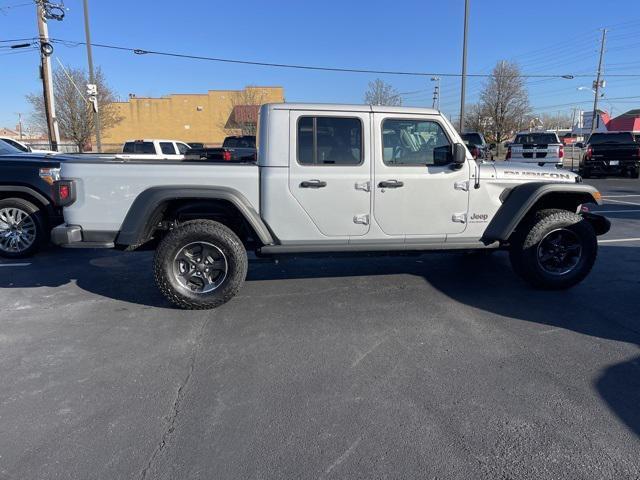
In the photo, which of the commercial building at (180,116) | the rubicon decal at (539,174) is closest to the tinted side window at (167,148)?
the rubicon decal at (539,174)

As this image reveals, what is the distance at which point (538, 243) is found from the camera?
15.9 ft

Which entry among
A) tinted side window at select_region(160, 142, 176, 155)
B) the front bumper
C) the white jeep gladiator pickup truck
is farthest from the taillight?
tinted side window at select_region(160, 142, 176, 155)

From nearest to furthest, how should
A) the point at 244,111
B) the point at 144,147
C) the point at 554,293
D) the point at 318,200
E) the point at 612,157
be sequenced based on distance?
1. the point at 318,200
2. the point at 554,293
3. the point at 612,157
4. the point at 144,147
5. the point at 244,111

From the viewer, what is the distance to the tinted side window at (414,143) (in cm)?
460

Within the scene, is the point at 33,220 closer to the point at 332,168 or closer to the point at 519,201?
the point at 332,168

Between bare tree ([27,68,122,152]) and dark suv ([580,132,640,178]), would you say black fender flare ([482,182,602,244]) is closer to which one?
dark suv ([580,132,640,178])

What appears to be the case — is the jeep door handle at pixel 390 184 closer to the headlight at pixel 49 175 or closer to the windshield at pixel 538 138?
the headlight at pixel 49 175

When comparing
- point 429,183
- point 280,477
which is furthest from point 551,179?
point 280,477

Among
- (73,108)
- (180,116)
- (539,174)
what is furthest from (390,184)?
(180,116)

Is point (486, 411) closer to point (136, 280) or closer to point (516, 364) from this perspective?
point (516, 364)

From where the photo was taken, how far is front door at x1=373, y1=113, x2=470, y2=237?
4.57 m

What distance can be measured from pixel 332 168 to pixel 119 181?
2066 mm

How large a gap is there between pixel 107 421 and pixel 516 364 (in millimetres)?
2912

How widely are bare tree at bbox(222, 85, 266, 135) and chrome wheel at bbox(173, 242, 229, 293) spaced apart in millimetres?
41427
